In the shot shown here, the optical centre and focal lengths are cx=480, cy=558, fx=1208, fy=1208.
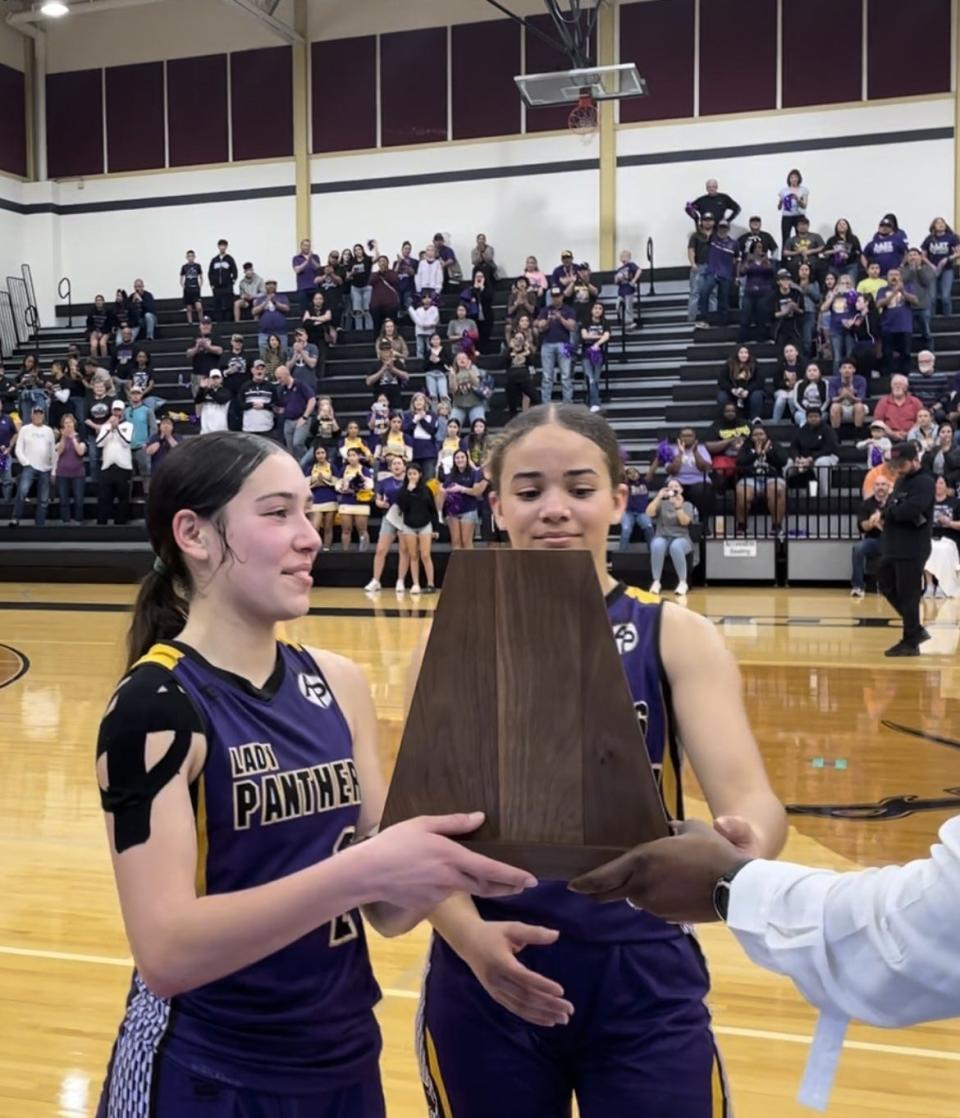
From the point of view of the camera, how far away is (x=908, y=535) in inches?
371

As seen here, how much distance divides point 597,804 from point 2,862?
4041 millimetres

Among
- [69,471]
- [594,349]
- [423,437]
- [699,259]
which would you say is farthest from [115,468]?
[699,259]

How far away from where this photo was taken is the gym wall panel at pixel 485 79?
2092cm

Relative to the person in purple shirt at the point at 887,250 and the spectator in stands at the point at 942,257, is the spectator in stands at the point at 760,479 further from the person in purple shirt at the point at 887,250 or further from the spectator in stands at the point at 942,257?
the spectator in stands at the point at 942,257

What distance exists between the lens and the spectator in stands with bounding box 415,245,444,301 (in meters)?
19.7

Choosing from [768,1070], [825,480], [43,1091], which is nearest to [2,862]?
[43,1091]

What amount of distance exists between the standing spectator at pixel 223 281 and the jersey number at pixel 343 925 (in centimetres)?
2065

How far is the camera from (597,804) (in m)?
1.36

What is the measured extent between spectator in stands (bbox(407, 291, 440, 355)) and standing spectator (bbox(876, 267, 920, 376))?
6.63 meters

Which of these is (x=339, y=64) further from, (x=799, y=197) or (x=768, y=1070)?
(x=768, y=1070)

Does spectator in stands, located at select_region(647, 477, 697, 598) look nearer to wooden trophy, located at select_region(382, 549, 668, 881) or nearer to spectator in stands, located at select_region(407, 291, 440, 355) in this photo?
spectator in stands, located at select_region(407, 291, 440, 355)

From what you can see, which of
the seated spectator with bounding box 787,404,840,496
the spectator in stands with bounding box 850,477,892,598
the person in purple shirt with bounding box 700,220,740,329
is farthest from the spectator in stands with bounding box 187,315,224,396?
the spectator in stands with bounding box 850,477,892,598

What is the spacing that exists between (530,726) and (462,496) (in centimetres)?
1257

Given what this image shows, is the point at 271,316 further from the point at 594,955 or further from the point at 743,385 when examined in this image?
the point at 594,955
